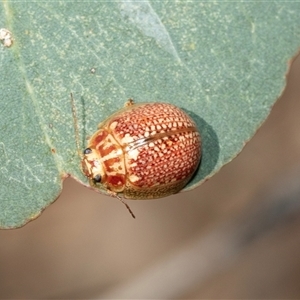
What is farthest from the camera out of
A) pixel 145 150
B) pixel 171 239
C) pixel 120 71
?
pixel 171 239

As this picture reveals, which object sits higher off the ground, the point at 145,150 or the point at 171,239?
the point at 145,150

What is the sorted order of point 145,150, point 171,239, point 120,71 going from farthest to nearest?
point 171,239
point 145,150
point 120,71

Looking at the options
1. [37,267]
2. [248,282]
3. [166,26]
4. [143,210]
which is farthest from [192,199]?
[166,26]

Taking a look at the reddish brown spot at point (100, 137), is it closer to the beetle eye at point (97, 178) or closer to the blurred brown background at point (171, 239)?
the beetle eye at point (97, 178)

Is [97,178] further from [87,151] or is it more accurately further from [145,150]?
[145,150]

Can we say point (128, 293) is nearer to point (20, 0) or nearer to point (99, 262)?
point (99, 262)

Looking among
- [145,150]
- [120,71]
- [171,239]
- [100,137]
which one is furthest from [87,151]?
[171,239]

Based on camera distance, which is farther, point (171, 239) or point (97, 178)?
point (171, 239)

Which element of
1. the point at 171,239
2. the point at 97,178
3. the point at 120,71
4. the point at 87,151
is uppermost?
the point at 120,71
